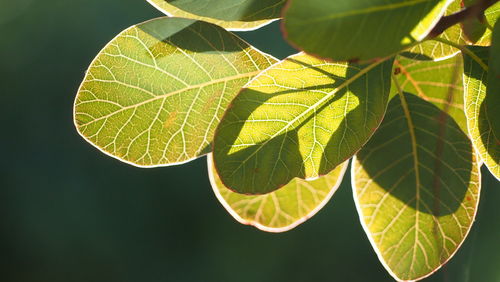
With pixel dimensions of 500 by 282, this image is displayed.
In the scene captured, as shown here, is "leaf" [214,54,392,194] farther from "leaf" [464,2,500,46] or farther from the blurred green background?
the blurred green background

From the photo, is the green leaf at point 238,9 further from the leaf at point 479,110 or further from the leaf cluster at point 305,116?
the leaf at point 479,110

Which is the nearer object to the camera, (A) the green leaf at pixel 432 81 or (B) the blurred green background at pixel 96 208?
(A) the green leaf at pixel 432 81

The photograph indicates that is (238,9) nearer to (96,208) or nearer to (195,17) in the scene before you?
(195,17)

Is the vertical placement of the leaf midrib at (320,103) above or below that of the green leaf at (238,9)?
below

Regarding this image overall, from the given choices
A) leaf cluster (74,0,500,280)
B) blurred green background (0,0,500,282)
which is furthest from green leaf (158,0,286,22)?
blurred green background (0,0,500,282)

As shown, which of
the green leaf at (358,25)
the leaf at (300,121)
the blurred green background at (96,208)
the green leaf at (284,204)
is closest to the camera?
the green leaf at (358,25)

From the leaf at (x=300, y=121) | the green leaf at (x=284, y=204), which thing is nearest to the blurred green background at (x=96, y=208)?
the green leaf at (x=284, y=204)

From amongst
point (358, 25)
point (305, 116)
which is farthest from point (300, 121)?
point (358, 25)

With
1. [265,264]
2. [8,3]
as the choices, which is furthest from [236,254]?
[8,3]
